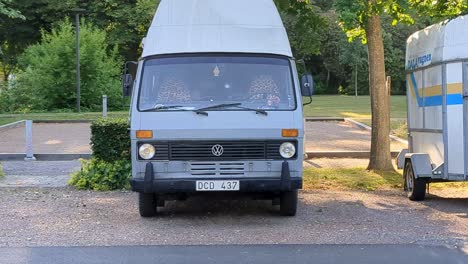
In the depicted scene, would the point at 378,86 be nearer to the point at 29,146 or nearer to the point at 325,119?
the point at 29,146

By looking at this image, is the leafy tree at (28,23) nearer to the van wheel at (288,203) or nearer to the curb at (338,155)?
the curb at (338,155)

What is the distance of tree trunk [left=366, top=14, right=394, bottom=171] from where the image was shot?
43.1ft

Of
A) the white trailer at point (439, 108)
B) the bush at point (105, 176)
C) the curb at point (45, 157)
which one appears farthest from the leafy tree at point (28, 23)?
the white trailer at point (439, 108)

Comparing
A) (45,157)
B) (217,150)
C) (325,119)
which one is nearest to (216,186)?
(217,150)

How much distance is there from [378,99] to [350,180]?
6.50ft

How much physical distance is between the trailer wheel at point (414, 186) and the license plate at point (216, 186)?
11.7 feet

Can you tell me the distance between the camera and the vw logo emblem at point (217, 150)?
8.08 meters

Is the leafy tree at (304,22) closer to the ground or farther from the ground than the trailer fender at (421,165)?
farther from the ground

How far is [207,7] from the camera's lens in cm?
925

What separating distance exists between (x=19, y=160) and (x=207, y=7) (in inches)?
367

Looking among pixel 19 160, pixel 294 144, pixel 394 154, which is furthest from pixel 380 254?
pixel 19 160

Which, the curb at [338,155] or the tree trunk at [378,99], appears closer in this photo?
the tree trunk at [378,99]

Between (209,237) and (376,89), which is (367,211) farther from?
(376,89)

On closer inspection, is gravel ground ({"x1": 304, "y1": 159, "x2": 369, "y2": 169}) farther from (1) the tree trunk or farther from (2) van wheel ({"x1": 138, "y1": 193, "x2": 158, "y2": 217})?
(2) van wheel ({"x1": 138, "y1": 193, "x2": 158, "y2": 217})
